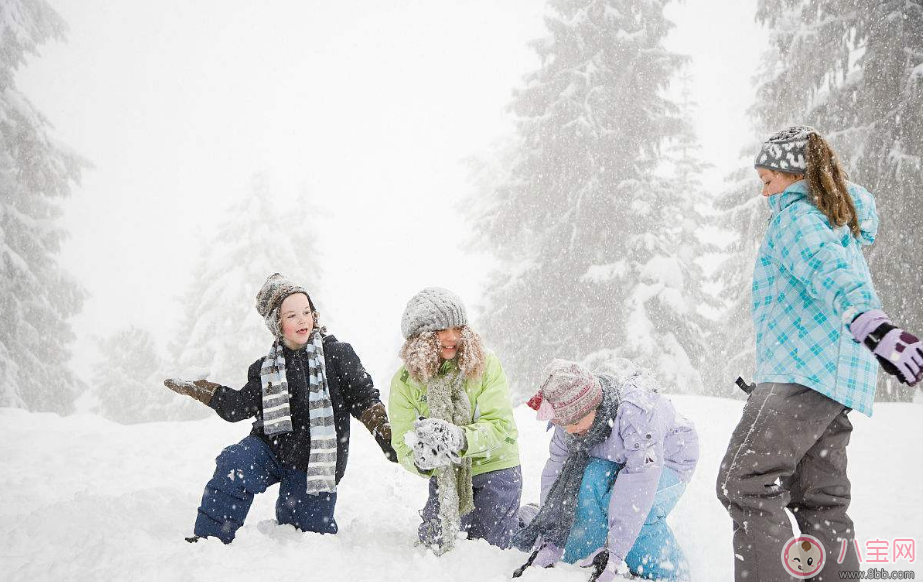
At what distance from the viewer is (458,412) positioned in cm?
325

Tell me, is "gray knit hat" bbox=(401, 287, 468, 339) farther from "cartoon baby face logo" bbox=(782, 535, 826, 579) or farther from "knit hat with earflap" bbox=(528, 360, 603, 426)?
"cartoon baby face logo" bbox=(782, 535, 826, 579)

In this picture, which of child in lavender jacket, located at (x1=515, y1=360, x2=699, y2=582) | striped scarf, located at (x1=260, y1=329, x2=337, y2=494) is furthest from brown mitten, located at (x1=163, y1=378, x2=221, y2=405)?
child in lavender jacket, located at (x1=515, y1=360, x2=699, y2=582)

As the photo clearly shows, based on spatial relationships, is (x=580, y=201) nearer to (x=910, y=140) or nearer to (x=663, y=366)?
(x=663, y=366)

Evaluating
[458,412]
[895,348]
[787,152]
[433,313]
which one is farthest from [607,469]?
[787,152]

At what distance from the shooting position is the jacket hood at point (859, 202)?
242 cm

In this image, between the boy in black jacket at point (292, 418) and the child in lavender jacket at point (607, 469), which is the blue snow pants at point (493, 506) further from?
the boy in black jacket at point (292, 418)

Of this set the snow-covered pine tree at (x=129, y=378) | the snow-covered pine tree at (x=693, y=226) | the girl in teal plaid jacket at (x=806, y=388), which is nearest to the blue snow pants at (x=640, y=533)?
the girl in teal plaid jacket at (x=806, y=388)

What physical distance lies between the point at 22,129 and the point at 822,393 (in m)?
15.3

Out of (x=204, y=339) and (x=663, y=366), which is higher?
(x=204, y=339)

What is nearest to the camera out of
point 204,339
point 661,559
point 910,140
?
point 661,559

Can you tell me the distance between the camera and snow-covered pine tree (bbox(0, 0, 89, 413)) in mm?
12195

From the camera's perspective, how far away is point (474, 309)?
14680 millimetres

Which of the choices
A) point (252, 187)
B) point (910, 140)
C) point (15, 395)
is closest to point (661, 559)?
point (910, 140)

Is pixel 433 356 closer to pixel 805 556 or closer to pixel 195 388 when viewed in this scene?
pixel 195 388
